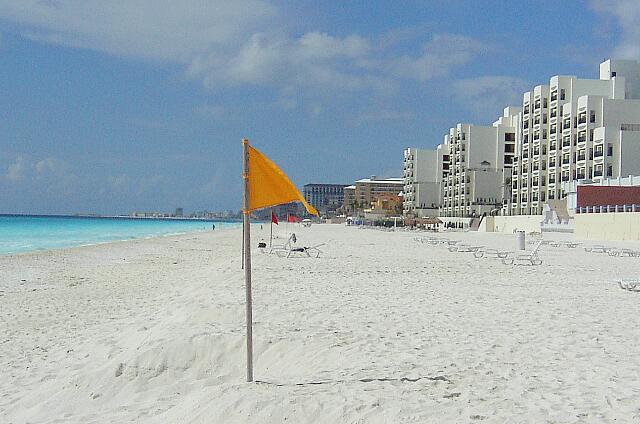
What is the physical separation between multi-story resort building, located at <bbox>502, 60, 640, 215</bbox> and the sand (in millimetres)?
51112

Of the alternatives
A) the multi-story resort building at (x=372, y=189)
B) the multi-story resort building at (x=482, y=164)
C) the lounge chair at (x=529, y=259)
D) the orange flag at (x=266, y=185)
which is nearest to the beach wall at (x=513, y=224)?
the multi-story resort building at (x=482, y=164)

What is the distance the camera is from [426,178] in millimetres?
114188

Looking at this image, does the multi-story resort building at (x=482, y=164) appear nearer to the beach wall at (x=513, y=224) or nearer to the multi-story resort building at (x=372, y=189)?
the beach wall at (x=513, y=224)

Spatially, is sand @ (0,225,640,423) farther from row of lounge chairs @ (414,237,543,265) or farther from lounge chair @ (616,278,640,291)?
row of lounge chairs @ (414,237,543,265)

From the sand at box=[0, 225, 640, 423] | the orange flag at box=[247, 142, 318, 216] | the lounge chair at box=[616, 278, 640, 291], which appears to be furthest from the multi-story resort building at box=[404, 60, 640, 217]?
the orange flag at box=[247, 142, 318, 216]

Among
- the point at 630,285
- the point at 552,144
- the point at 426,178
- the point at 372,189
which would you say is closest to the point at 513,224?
the point at 552,144

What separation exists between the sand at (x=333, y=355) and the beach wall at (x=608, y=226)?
2839cm

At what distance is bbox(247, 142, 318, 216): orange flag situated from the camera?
17.4ft

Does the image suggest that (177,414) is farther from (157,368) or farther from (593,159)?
(593,159)

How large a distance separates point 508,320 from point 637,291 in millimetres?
Result: 4933

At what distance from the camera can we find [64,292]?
14781 millimetres

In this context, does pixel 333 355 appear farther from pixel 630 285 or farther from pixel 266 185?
pixel 630 285

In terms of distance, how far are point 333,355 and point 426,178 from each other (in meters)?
110

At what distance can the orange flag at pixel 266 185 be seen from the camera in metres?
5.30
